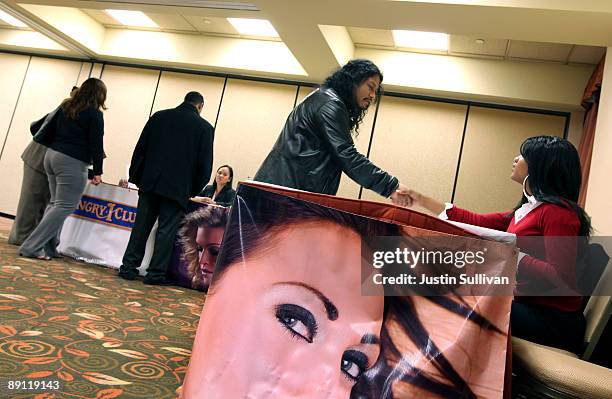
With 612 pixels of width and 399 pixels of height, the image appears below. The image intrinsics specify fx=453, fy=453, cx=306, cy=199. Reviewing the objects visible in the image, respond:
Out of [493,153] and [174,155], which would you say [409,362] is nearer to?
[174,155]

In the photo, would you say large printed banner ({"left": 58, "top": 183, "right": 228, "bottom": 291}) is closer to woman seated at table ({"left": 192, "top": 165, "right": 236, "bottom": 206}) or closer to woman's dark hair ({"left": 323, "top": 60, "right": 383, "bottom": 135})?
woman seated at table ({"left": 192, "top": 165, "right": 236, "bottom": 206})

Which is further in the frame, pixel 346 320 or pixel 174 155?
pixel 174 155

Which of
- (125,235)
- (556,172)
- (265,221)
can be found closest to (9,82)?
(125,235)

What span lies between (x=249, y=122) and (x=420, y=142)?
2.29m

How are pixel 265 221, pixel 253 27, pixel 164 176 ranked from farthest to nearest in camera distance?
pixel 253 27 → pixel 164 176 → pixel 265 221

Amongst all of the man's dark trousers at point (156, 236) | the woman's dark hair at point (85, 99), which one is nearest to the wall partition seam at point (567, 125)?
the man's dark trousers at point (156, 236)

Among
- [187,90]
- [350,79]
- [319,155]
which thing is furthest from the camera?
[187,90]

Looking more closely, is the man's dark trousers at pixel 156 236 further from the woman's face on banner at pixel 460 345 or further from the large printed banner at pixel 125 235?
the woman's face on banner at pixel 460 345

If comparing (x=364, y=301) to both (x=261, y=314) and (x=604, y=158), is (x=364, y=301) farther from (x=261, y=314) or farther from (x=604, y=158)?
(x=604, y=158)

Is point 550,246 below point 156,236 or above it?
above

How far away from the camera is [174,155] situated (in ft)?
10.3

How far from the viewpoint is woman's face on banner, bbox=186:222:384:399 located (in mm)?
961

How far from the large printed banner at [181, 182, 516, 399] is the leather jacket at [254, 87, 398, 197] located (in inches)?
31.7

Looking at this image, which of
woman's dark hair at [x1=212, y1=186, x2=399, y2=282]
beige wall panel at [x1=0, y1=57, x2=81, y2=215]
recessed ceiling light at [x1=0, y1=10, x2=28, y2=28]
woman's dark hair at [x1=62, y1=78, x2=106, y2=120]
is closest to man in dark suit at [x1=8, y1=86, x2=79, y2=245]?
woman's dark hair at [x1=62, y1=78, x2=106, y2=120]
